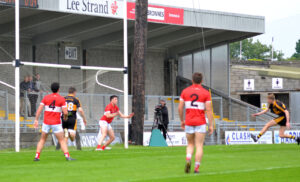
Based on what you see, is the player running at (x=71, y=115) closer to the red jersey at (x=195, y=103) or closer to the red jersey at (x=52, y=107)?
the red jersey at (x=52, y=107)

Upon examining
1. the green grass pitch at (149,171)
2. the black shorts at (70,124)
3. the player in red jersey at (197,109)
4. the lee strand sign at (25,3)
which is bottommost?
→ the green grass pitch at (149,171)

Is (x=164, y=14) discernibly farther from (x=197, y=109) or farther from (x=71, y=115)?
(x=197, y=109)

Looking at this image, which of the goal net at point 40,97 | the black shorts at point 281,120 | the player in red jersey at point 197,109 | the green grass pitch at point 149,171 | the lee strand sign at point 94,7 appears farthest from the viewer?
the lee strand sign at point 94,7

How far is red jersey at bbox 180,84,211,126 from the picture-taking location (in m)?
10.8

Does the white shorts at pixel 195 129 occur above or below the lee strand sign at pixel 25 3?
below

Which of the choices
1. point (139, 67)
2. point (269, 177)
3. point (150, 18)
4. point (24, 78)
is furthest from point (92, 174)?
point (150, 18)

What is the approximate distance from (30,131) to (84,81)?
4.29 metres

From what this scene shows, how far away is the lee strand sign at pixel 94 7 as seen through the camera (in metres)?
27.8

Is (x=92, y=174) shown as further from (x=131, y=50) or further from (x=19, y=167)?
(x=131, y=50)

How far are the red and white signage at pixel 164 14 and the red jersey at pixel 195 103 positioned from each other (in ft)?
66.8

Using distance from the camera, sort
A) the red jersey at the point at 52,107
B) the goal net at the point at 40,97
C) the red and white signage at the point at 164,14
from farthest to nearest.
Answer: the red and white signage at the point at 164,14
the goal net at the point at 40,97
the red jersey at the point at 52,107

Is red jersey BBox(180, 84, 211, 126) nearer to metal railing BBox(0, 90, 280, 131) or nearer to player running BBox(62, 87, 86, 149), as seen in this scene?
player running BBox(62, 87, 86, 149)

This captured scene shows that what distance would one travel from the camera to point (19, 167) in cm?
1249

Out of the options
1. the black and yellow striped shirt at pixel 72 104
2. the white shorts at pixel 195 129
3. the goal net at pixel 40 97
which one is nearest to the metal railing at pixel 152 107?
the goal net at pixel 40 97
